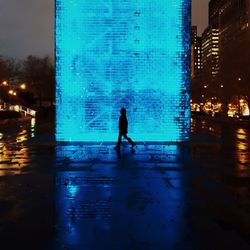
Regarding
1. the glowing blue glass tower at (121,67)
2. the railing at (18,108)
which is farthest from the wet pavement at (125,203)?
the railing at (18,108)

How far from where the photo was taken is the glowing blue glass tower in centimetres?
2227

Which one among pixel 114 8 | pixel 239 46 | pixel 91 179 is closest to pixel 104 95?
pixel 114 8

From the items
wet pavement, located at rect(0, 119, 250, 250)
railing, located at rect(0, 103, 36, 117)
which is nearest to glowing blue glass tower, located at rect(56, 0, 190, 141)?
wet pavement, located at rect(0, 119, 250, 250)

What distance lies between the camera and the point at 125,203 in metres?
8.46

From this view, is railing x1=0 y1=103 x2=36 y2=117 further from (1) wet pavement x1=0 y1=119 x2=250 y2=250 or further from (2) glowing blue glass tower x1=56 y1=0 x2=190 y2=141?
(1) wet pavement x1=0 y1=119 x2=250 y2=250

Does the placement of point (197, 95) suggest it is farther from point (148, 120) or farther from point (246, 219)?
point (246, 219)

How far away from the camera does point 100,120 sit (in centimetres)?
2244

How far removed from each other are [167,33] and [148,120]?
4.07m

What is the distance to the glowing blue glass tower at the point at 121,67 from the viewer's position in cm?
2227

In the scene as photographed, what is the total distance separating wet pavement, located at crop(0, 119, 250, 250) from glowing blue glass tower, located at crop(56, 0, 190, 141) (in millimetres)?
6803

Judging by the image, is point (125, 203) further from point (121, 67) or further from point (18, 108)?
point (18, 108)

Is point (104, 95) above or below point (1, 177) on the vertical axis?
above

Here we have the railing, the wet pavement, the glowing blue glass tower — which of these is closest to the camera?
the wet pavement

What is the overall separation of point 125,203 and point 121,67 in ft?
47.7
